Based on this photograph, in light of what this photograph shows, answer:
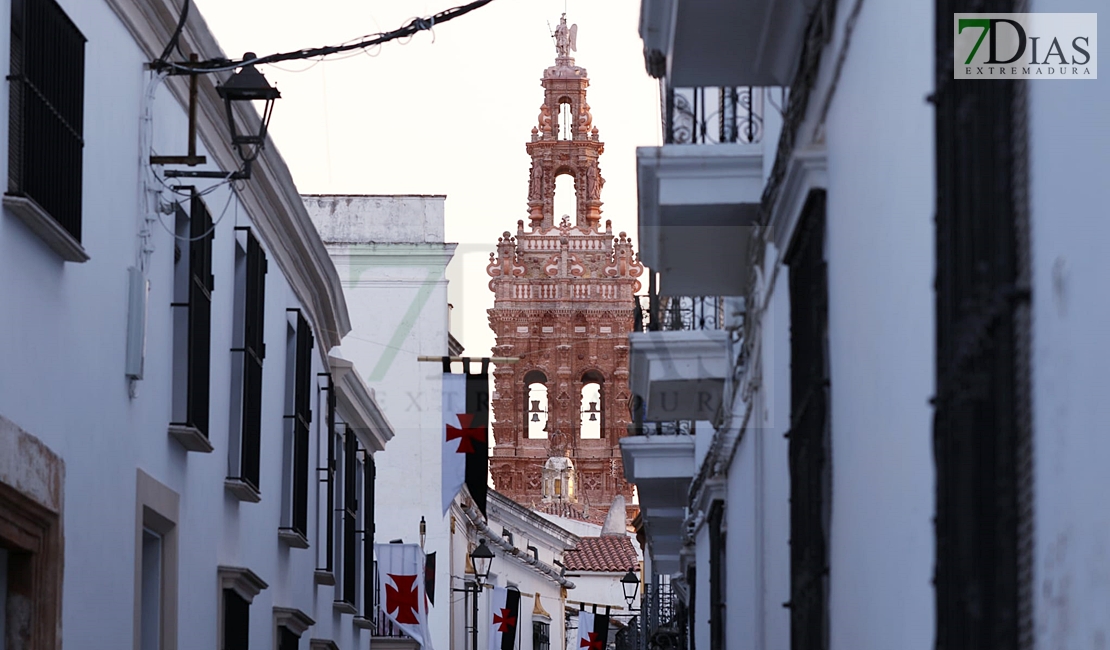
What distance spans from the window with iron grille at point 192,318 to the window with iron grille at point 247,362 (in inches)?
52.7

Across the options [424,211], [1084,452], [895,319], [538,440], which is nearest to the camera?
[1084,452]

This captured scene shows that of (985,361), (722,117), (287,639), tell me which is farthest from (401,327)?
(985,361)

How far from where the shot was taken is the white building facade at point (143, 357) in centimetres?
814

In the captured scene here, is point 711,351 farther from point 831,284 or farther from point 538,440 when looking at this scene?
point 538,440

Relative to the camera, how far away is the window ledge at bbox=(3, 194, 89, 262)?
7.70 metres

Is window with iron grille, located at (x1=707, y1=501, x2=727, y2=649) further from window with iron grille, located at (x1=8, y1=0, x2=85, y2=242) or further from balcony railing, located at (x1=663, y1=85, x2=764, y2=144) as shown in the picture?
window with iron grille, located at (x1=8, y1=0, x2=85, y2=242)

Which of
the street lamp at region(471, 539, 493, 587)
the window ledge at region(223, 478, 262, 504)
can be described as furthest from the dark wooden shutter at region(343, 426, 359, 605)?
the street lamp at region(471, 539, 493, 587)

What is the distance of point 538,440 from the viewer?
81.2 meters

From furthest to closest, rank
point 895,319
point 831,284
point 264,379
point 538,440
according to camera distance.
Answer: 1. point 538,440
2. point 264,379
3. point 831,284
4. point 895,319

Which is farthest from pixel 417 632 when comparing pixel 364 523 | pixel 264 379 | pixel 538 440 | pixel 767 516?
pixel 538 440

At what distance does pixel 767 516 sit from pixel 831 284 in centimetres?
325

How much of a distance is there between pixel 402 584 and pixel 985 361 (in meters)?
20.9

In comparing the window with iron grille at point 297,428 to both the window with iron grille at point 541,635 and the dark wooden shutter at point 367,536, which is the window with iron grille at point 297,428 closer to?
the dark wooden shutter at point 367,536

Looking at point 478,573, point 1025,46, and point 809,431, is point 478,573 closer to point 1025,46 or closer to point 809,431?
point 809,431
